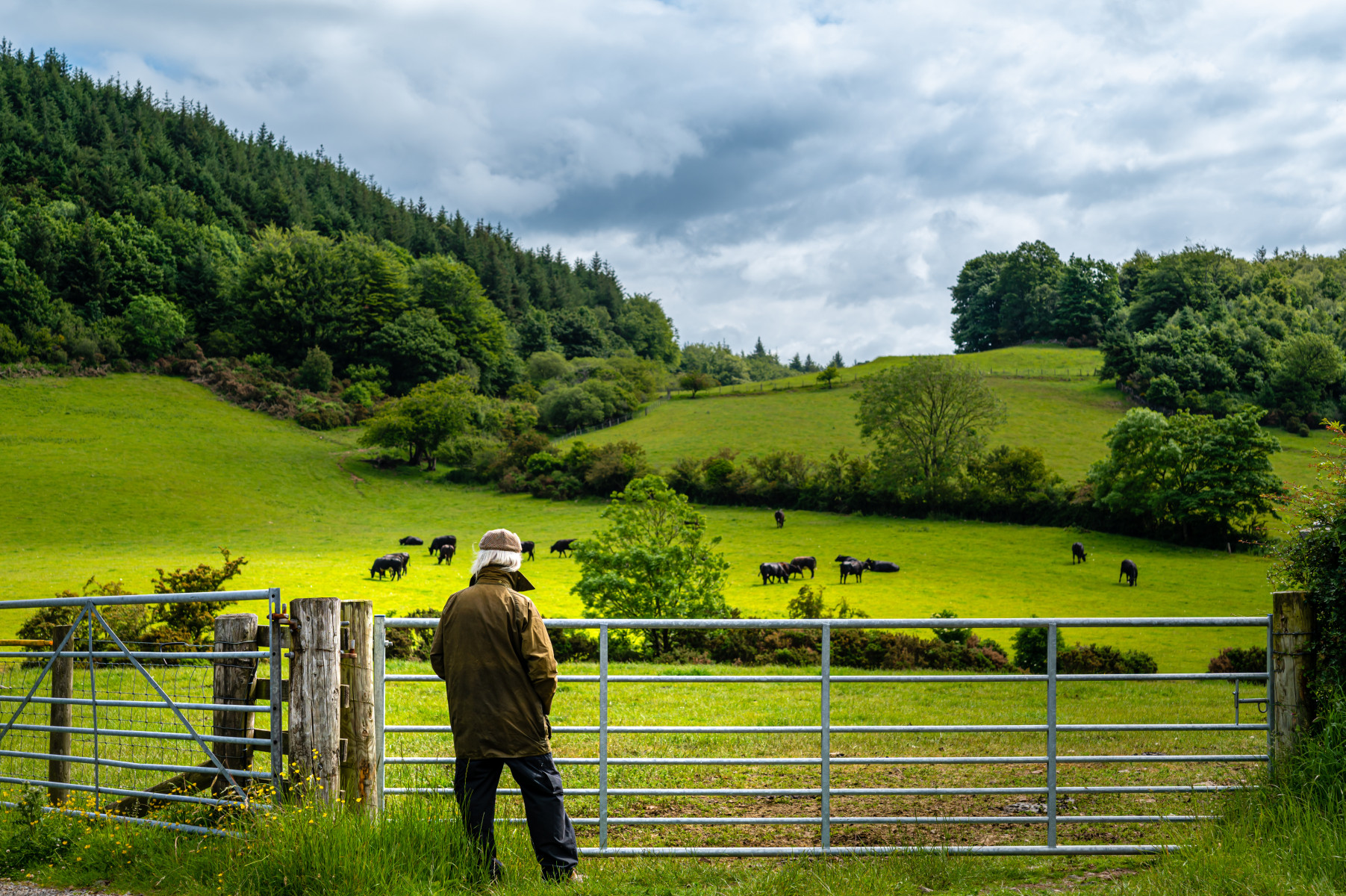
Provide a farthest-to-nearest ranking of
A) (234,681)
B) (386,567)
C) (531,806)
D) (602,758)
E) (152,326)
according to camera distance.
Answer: (152,326), (386,567), (234,681), (602,758), (531,806)

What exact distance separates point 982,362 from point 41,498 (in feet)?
284

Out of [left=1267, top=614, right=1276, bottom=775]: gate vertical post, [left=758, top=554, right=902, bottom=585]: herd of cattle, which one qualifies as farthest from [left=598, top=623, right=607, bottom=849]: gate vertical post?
[left=758, top=554, right=902, bottom=585]: herd of cattle

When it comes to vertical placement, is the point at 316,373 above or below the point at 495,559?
above

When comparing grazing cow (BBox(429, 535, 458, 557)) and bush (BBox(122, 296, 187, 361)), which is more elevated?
bush (BBox(122, 296, 187, 361))

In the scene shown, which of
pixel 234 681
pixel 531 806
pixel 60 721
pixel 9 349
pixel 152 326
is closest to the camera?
pixel 531 806

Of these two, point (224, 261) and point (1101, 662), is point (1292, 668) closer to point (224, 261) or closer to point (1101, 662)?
point (1101, 662)

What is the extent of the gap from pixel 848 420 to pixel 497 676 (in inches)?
2620

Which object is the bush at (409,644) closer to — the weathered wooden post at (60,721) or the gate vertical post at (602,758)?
the weathered wooden post at (60,721)

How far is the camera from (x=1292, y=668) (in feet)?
18.8

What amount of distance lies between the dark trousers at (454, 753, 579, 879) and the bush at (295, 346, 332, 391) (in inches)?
3502

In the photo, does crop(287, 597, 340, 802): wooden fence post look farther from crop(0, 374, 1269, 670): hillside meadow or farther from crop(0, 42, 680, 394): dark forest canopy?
crop(0, 42, 680, 394): dark forest canopy

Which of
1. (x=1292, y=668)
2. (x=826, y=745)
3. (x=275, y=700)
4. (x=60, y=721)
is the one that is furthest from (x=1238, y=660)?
(x=60, y=721)

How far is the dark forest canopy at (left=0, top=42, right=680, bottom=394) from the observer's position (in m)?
86.1

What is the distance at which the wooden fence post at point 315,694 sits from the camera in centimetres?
522
